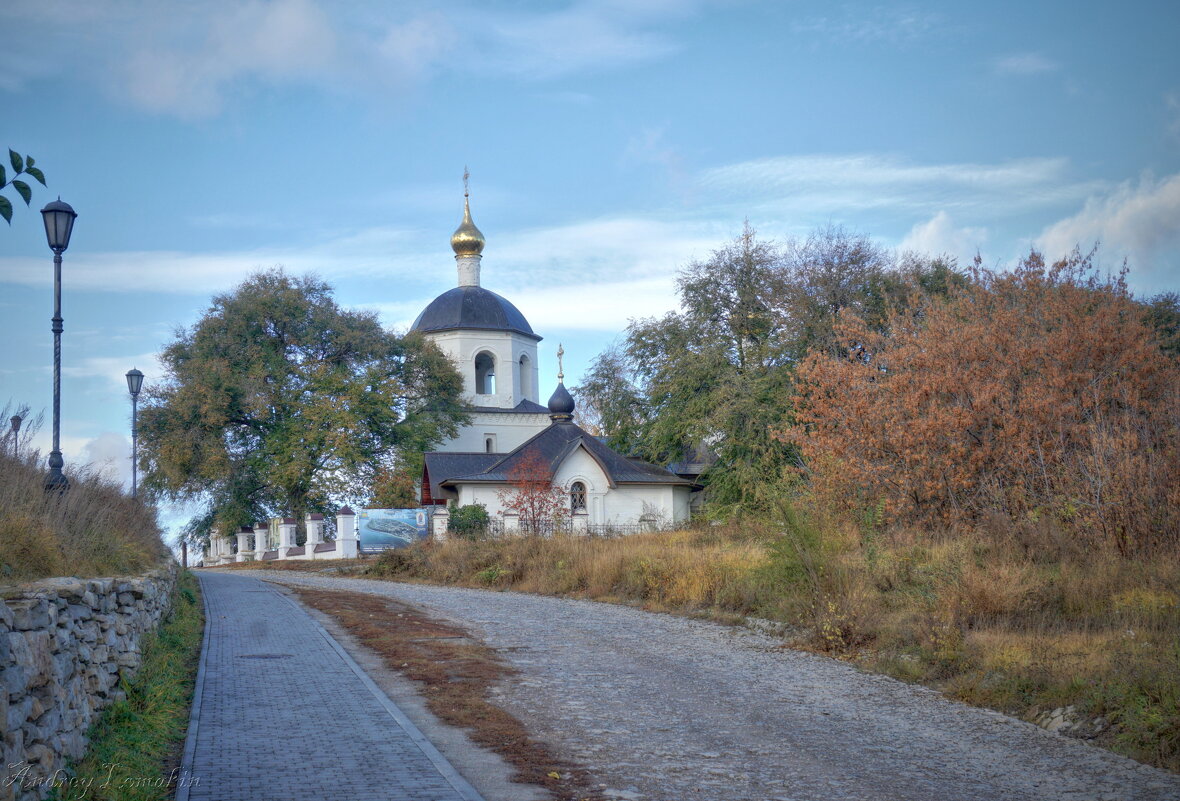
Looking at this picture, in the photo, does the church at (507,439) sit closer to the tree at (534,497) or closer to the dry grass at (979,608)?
the tree at (534,497)

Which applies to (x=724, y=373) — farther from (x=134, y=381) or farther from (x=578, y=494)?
(x=134, y=381)

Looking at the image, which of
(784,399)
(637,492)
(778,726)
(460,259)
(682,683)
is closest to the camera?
(778,726)

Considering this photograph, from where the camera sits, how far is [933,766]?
7.30 metres

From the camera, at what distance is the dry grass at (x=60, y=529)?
737 cm

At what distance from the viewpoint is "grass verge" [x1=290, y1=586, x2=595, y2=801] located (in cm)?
717

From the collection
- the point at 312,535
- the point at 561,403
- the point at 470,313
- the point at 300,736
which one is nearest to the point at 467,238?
the point at 470,313

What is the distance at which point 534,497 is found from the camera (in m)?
34.3

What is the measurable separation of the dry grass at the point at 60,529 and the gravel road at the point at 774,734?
12.8ft

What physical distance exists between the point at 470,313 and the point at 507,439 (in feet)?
23.8

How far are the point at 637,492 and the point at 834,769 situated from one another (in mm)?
35177

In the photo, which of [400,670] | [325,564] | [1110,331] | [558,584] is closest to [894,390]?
[1110,331]

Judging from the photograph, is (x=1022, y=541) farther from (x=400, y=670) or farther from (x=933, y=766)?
(x=400, y=670)

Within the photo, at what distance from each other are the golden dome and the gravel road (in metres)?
49.0

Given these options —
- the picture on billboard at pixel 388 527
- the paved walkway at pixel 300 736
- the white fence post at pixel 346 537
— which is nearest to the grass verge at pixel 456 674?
the paved walkway at pixel 300 736
